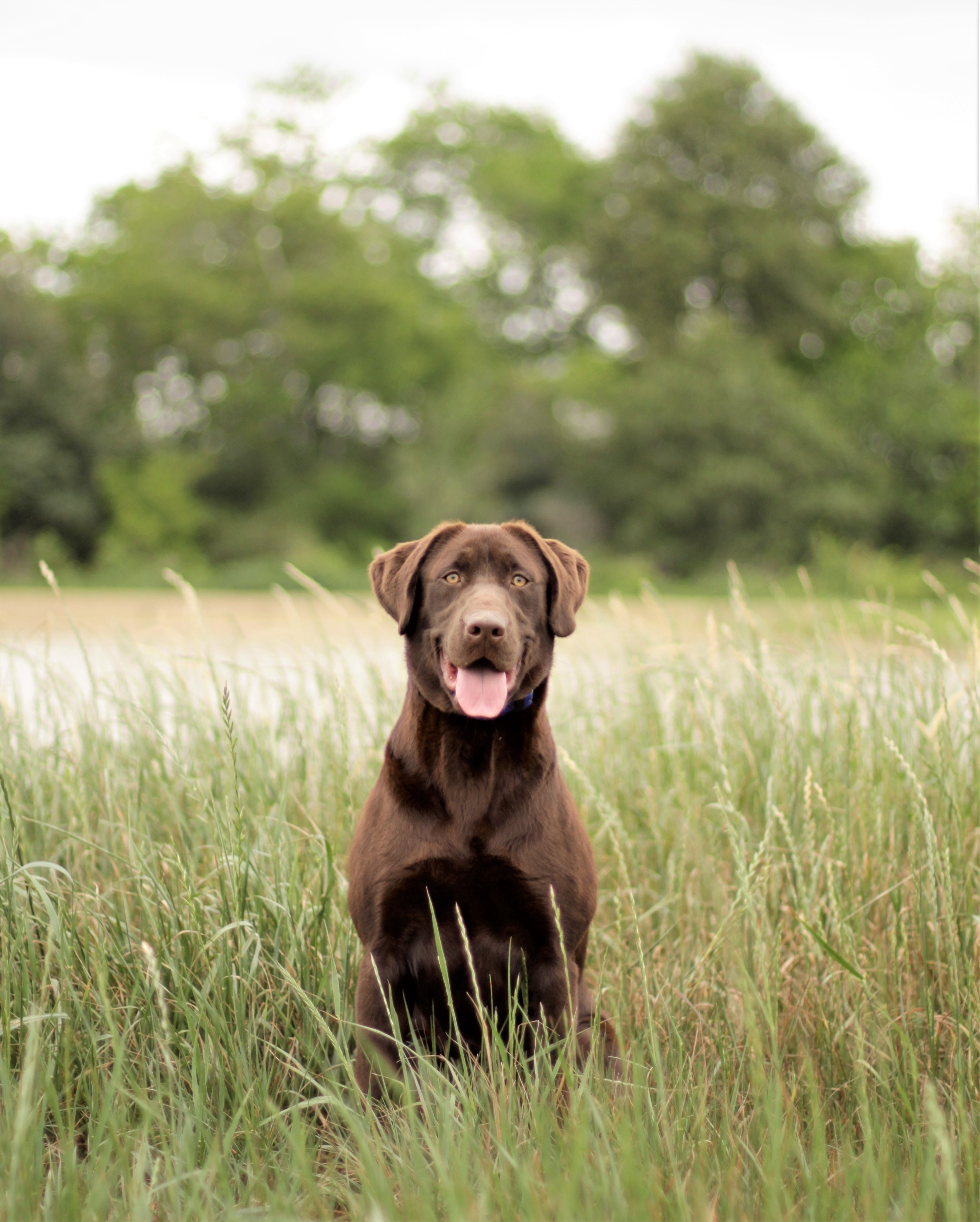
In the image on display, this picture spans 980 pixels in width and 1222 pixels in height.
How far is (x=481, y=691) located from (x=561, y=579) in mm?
494

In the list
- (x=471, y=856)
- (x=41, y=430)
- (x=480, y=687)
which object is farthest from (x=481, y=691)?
(x=41, y=430)

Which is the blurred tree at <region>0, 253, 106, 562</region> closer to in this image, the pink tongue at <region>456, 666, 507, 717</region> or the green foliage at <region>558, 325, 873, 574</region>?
the green foliage at <region>558, 325, 873, 574</region>

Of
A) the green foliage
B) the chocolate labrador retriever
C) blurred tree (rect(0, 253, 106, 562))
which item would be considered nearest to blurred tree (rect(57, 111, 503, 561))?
blurred tree (rect(0, 253, 106, 562))

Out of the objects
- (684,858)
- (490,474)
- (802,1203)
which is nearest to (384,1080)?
(802,1203)

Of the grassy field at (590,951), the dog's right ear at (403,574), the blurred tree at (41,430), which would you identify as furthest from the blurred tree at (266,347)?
the dog's right ear at (403,574)

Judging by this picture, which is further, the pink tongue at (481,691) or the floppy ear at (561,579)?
the floppy ear at (561,579)

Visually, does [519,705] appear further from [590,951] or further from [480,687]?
[590,951]

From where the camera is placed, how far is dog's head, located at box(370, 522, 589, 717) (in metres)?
2.42

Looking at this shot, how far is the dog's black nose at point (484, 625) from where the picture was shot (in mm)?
2352

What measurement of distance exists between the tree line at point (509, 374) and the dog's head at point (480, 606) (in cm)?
2124

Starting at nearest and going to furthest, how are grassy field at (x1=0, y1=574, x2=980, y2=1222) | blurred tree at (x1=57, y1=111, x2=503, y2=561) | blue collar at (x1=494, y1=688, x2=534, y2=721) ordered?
grassy field at (x1=0, y1=574, x2=980, y2=1222) < blue collar at (x1=494, y1=688, x2=534, y2=721) < blurred tree at (x1=57, y1=111, x2=503, y2=561)

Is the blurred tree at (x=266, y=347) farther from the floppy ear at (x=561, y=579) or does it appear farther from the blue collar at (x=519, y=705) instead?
the blue collar at (x=519, y=705)

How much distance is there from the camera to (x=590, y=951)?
10.9 feet

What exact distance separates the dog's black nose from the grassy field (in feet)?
1.96
